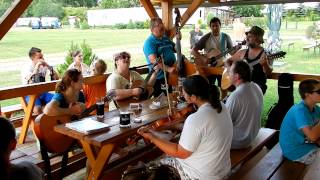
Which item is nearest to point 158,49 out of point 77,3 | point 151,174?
point 151,174

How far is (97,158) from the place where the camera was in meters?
2.68

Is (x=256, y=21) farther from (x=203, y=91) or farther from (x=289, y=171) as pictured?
(x=203, y=91)

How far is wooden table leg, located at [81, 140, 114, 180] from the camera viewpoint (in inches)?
102

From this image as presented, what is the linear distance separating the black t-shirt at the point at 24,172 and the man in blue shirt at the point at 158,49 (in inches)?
114

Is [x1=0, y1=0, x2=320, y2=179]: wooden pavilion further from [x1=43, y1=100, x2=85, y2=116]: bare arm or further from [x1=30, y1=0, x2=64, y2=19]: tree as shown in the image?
[x1=30, y1=0, x2=64, y2=19]: tree

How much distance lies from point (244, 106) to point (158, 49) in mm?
2003

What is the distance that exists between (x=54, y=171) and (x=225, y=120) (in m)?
1.85

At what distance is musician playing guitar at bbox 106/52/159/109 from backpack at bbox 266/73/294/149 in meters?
1.54

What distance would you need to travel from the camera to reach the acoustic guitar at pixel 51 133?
2674 mm

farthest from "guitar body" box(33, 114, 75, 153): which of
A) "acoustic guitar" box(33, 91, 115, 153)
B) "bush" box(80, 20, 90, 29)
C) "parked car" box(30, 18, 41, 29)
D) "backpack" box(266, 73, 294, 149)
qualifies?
"bush" box(80, 20, 90, 29)

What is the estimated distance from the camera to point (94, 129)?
2.45 metres

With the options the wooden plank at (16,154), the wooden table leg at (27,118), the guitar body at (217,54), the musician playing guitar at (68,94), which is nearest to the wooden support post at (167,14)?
the guitar body at (217,54)

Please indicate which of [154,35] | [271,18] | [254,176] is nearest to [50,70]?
[154,35]

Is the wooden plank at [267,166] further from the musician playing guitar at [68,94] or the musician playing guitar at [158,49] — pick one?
the musician playing guitar at [158,49]
